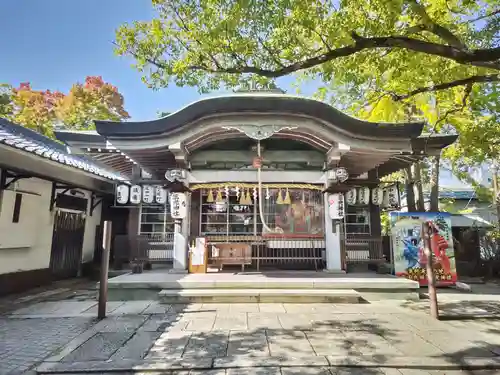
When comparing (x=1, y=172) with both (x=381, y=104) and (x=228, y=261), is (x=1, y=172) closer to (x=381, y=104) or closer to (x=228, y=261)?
(x=228, y=261)

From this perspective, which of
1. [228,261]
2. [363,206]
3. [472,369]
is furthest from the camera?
[363,206]

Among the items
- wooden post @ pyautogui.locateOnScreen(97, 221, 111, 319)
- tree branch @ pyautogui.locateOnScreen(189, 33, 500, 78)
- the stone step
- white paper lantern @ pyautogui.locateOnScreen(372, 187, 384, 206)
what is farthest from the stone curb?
white paper lantern @ pyautogui.locateOnScreen(372, 187, 384, 206)

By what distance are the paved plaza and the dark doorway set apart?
13.8 feet

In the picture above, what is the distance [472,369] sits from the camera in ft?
14.1

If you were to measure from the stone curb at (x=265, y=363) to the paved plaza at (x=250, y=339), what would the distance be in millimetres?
14

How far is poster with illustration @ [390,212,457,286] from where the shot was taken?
977 centimetres


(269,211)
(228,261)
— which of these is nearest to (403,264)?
(269,211)

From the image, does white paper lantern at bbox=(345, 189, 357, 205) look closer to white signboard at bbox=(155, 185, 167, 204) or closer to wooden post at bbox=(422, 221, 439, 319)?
wooden post at bbox=(422, 221, 439, 319)

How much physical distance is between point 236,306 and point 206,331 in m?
1.90

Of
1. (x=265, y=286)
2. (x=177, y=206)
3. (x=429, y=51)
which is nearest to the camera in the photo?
(x=429, y=51)

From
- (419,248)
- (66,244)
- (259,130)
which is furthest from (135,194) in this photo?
(419,248)

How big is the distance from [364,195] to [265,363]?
8977mm

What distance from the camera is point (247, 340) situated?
17.1 ft

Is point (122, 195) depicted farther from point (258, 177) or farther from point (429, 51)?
point (429, 51)
